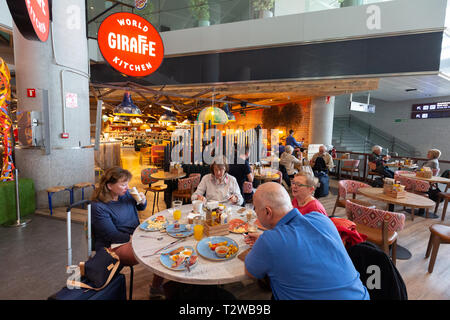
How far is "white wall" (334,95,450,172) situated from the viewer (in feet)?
38.2

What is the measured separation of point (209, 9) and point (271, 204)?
754 centimetres

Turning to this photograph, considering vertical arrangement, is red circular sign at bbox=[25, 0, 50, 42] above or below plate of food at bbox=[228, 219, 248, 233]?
above

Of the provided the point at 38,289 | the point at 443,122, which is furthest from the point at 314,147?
the point at 38,289

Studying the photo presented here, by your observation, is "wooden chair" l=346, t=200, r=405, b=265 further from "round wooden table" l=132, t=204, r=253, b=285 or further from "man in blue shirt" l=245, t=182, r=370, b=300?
"round wooden table" l=132, t=204, r=253, b=285

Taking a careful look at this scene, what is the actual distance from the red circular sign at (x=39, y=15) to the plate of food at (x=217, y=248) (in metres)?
2.25

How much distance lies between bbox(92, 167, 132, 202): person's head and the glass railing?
5680mm

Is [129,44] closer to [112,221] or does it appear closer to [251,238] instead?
[112,221]

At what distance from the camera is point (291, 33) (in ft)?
20.3

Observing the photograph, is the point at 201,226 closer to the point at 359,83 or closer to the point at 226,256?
the point at 226,256

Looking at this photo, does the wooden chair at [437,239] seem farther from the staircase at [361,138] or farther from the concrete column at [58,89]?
the staircase at [361,138]

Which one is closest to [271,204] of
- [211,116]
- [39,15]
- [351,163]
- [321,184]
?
[39,15]

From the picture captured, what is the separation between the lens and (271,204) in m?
1.48

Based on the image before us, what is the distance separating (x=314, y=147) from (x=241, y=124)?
6.51 meters

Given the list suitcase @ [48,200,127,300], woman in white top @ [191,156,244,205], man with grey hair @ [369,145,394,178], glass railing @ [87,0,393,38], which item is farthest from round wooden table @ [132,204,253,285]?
man with grey hair @ [369,145,394,178]
